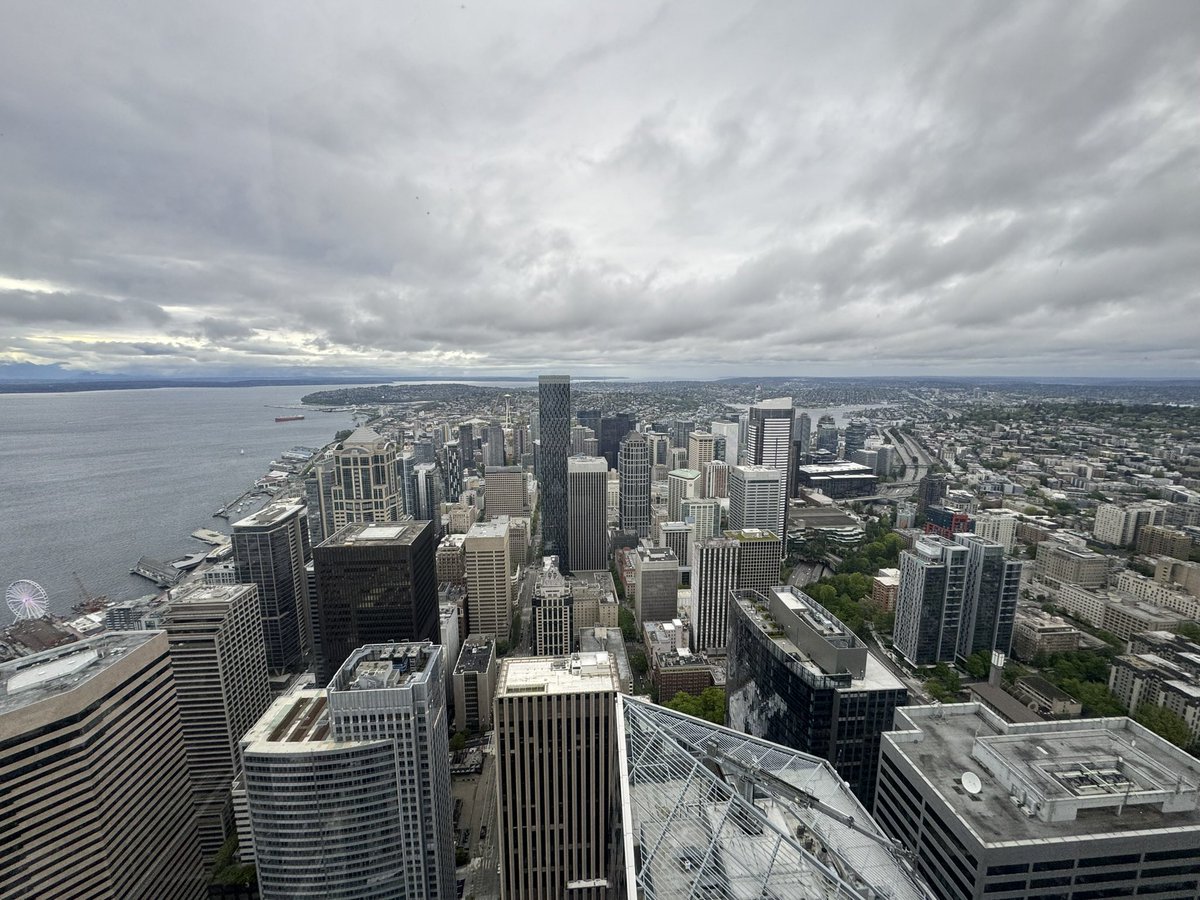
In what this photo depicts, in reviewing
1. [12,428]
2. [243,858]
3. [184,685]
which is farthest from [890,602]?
[12,428]

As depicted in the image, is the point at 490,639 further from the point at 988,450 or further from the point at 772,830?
the point at 988,450

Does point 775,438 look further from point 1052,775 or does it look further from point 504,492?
point 1052,775

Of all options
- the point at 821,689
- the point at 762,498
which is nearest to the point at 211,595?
the point at 821,689

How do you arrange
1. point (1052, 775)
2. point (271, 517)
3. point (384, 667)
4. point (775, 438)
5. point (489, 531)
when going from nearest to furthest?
point (1052, 775) → point (384, 667) → point (271, 517) → point (489, 531) → point (775, 438)

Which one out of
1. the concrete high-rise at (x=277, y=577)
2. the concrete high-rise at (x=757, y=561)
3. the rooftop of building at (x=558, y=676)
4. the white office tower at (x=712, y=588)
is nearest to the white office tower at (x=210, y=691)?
the concrete high-rise at (x=277, y=577)

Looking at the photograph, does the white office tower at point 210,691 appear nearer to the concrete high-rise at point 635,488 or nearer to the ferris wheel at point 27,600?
the ferris wheel at point 27,600

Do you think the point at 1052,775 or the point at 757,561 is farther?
the point at 757,561
